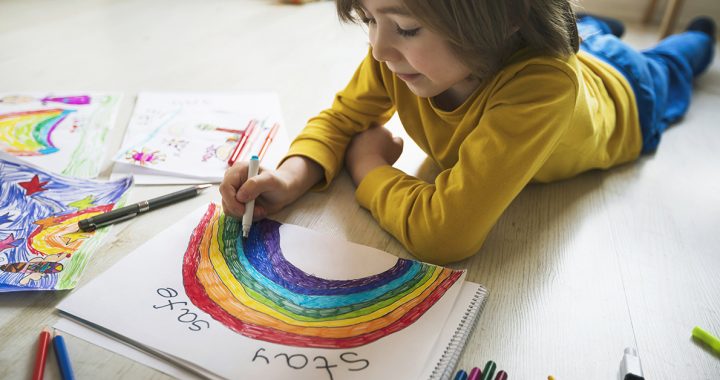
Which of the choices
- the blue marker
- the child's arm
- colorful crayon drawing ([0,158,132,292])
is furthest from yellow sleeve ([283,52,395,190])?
the blue marker

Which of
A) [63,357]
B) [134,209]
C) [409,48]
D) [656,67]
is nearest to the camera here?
[63,357]

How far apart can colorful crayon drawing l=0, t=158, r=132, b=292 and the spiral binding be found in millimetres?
375

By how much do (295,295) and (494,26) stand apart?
342 mm

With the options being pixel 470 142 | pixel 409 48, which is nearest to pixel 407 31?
pixel 409 48

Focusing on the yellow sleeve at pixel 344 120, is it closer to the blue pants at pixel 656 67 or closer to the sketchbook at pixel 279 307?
the sketchbook at pixel 279 307

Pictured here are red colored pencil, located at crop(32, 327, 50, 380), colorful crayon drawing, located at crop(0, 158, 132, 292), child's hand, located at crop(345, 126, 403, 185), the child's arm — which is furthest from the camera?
child's hand, located at crop(345, 126, 403, 185)

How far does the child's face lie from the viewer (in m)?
0.55

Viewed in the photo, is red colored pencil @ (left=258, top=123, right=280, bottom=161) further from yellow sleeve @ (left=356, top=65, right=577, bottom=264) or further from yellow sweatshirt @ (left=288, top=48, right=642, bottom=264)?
yellow sleeve @ (left=356, top=65, right=577, bottom=264)

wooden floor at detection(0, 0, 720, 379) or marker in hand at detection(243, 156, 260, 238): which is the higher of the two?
marker in hand at detection(243, 156, 260, 238)

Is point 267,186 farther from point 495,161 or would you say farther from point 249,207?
point 495,161

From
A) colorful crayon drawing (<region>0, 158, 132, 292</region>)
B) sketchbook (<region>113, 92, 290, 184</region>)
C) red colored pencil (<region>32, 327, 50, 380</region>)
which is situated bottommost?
sketchbook (<region>113, 92, 290, 184</region>)

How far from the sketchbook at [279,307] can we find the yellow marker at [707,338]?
0.21 metres

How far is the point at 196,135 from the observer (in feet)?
2.88

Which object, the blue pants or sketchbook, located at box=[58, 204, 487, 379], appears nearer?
sketchbook, located at box=[58, 204, 487, 379]
